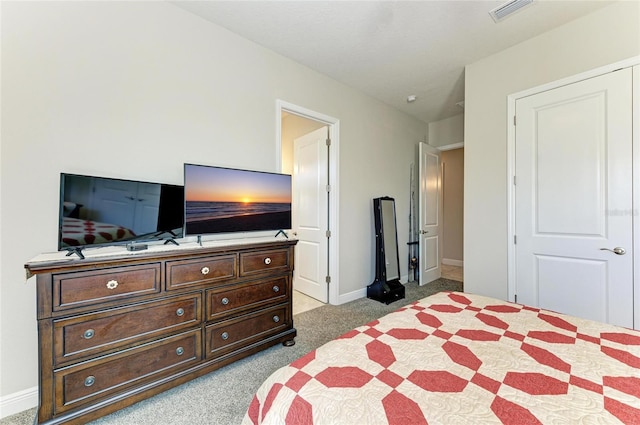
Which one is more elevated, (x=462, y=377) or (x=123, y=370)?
(x=462, y=377)

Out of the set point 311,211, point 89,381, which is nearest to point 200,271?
point 89,381

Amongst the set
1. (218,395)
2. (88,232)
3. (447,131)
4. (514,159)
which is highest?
(447,131)

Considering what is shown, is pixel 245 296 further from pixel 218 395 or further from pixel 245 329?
pixel 218 395

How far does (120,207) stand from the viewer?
1.70m

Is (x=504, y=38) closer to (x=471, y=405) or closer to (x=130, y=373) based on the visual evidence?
(x=471, y=405)

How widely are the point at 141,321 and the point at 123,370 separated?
0.93ft

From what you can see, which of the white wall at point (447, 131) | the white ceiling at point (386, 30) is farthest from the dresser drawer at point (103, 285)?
the white wall at point (447, 131)

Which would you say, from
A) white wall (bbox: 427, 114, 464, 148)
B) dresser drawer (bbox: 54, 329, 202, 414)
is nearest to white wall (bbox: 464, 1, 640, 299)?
white wall (bbox: 427, 114, 464, 148)

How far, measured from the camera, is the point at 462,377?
3.05 ft

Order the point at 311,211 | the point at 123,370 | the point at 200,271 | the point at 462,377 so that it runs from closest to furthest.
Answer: the point at 462,377 < the point at 123,370 < the point at 200,271 < the point at 311,211

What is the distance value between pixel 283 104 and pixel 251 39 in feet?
2.12

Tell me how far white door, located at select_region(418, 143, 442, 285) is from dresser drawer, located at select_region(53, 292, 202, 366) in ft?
11.5

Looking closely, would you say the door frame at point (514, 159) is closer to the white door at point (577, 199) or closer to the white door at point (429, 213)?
the white door at point (577, 199)

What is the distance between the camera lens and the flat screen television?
1.52m
